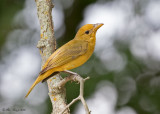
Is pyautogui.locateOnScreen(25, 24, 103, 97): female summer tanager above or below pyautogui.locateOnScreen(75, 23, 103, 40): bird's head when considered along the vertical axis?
below

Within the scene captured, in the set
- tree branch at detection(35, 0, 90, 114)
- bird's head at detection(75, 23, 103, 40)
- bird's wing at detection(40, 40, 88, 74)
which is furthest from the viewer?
bird's head at detection(75, 23, 103, 40)

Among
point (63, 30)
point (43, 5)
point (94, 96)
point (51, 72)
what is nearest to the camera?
point (51, 72)

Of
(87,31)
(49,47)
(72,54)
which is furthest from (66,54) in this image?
(87,31)

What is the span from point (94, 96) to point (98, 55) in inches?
25.3

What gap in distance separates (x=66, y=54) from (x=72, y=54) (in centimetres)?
7

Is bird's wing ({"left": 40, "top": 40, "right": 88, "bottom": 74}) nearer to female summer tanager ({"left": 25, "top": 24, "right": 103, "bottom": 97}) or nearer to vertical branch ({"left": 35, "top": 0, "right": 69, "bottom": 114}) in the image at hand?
female summer tanager ({"left": 25, "top": 24, "right": 103, "bottom": 97})

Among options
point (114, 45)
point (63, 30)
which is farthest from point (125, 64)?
point (63, 30)

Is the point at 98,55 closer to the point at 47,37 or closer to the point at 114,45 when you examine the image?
the point at 114,45

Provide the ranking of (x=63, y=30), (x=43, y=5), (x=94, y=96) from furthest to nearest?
(x=63, y=30) < (x=94, y=96) < (x=43, y=5)

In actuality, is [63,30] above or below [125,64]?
above

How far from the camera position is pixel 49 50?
3043mm

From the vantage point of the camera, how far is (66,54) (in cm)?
299

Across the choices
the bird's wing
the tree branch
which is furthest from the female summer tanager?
the tree branch

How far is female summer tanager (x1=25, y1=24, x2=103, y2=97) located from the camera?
113 inches
